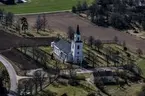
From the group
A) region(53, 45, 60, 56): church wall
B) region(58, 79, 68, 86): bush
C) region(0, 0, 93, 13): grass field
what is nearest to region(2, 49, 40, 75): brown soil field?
region(53, 45, 60, 56): church wall

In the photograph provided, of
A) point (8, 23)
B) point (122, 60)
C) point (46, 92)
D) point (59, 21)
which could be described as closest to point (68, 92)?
point (46, 92)

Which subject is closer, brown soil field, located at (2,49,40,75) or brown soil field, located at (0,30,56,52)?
brown soil field, located at (2,49,40,75)

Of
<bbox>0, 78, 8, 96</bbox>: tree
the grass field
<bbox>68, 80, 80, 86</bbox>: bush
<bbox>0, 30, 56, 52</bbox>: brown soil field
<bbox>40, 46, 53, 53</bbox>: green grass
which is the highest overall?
the grass field

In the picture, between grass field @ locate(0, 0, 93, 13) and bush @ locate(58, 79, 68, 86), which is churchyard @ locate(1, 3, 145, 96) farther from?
grass field @ locate(0, 0, 93, 13)

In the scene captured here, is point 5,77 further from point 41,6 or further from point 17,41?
point 41,6

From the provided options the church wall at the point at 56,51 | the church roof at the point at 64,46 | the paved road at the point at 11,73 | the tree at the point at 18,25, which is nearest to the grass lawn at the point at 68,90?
the paved road at the point at 11,73
